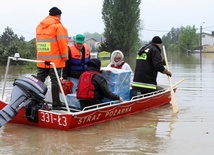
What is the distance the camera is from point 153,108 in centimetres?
909

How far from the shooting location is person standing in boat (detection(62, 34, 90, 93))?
308 inches

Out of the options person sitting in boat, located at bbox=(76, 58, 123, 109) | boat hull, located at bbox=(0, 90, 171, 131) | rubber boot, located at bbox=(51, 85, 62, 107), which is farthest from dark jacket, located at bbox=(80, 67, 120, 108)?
rubber boot, located at bbox=(51, 85, 62, 107)

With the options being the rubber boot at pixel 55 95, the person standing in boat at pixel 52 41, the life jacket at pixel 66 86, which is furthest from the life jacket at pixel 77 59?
the rubber boot at pixel 55 95

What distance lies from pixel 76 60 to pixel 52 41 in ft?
3.72

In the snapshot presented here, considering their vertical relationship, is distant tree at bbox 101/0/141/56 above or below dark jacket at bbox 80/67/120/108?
above

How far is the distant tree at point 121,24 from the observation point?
47.7 m

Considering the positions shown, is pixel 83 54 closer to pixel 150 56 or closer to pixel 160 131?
pixel 150 56

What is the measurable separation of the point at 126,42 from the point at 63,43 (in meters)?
42.0

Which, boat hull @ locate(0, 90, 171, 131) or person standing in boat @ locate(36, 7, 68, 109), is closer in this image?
boat hull @ locate(0, 90, 171, 131)

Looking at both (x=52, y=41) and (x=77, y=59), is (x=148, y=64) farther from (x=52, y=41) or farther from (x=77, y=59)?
(x=52, y=41)

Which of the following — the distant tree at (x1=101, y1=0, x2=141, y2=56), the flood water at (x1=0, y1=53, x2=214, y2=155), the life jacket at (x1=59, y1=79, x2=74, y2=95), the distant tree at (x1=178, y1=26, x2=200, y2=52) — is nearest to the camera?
Answer: the flood water at (x1=0, y1=53, x2=214, y2=155)

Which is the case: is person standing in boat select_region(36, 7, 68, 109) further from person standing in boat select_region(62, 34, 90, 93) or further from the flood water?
the flood water

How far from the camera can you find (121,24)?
47.5 metres

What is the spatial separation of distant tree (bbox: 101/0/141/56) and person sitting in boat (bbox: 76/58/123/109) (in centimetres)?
4099
